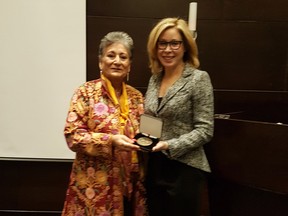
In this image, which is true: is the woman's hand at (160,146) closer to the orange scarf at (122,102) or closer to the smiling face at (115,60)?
the orange scarf at (122,102)

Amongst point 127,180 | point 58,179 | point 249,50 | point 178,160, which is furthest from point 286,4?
point 58,179

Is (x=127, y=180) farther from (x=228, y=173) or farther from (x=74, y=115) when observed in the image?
(x=228, y=173)

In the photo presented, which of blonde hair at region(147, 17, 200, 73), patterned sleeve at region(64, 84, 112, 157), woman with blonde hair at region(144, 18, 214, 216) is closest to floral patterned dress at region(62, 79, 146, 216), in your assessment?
patterned sleeve at region(64, 84, 112, 157)

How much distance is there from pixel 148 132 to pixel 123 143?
5.3 inches

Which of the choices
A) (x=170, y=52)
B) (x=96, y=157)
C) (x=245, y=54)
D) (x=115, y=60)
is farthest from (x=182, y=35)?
(x=245, y=54)

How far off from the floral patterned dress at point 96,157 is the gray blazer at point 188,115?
0.61 feet

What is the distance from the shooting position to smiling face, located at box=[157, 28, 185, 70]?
155cm

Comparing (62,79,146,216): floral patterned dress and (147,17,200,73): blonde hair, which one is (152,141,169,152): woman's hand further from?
(147,17,200,73): blonde hair

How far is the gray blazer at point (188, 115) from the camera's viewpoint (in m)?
1.50

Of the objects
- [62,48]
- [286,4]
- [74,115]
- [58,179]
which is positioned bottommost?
[58,179]

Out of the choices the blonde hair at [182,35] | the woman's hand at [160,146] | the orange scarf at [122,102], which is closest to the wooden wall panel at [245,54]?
the blonde hair at [182,35]

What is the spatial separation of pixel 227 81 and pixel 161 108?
97cm

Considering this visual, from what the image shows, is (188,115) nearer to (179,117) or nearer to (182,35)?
(179,117)

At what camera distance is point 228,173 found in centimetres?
178
